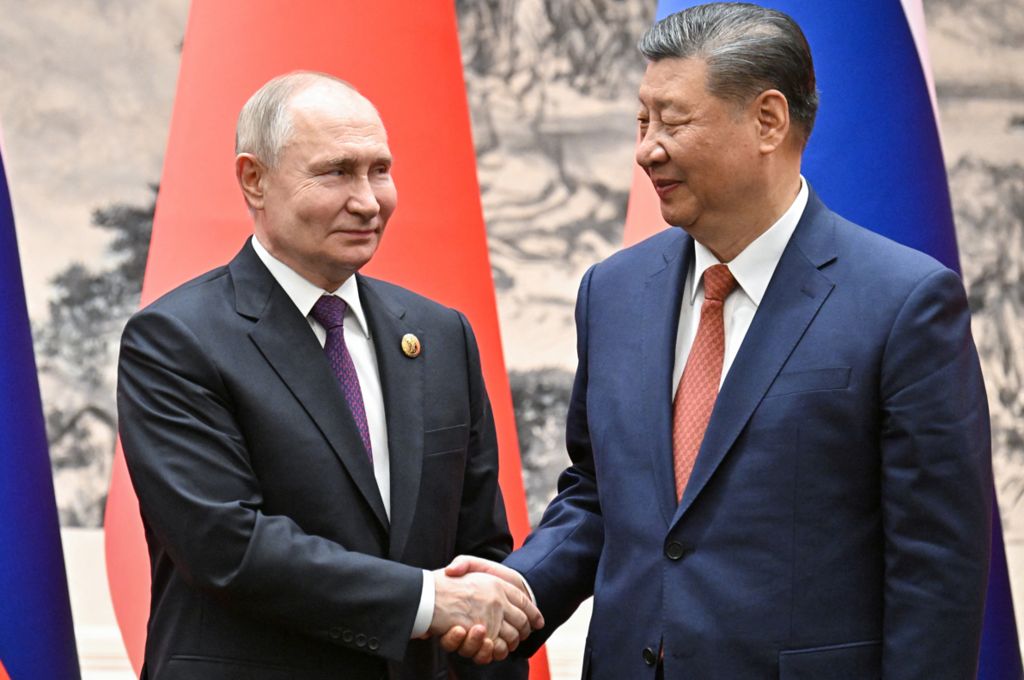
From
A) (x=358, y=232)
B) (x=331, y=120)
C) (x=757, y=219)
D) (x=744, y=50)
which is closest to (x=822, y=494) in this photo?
(x=757, y=219)

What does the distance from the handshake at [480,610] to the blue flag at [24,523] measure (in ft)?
2.79

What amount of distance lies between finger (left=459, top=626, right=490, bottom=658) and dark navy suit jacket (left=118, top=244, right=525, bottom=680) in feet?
0.30

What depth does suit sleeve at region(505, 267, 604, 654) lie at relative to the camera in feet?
8.21

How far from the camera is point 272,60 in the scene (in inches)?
112

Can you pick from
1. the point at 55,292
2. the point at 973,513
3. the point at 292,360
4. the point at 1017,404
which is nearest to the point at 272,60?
the point at 292,360

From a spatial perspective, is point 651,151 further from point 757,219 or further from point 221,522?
point 221,522

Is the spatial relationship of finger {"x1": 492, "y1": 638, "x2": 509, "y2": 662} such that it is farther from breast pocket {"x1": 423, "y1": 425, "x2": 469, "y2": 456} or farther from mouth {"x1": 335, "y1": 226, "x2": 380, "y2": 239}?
mouth {"x1": 335, "y1": 226, "x2": 380, "y2": 239}

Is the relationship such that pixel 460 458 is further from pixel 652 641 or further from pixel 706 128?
pixel 706 128

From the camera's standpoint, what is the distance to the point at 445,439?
2.44 m

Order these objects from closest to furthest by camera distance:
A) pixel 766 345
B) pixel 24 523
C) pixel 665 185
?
pixel 766 345
pixel 665 185
pixel 24 523

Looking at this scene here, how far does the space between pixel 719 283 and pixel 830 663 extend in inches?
24.6

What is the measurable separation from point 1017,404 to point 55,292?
10.8 ft

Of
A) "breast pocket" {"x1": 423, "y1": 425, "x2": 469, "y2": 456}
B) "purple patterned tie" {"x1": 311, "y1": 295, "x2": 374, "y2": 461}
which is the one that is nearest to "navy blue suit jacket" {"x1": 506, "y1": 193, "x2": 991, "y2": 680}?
"breast pocket" {"x1": 423, "y1": 425, "x2": 469, "y2": 456}

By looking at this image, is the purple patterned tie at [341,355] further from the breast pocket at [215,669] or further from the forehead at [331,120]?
the breast pocket at [215,669]
